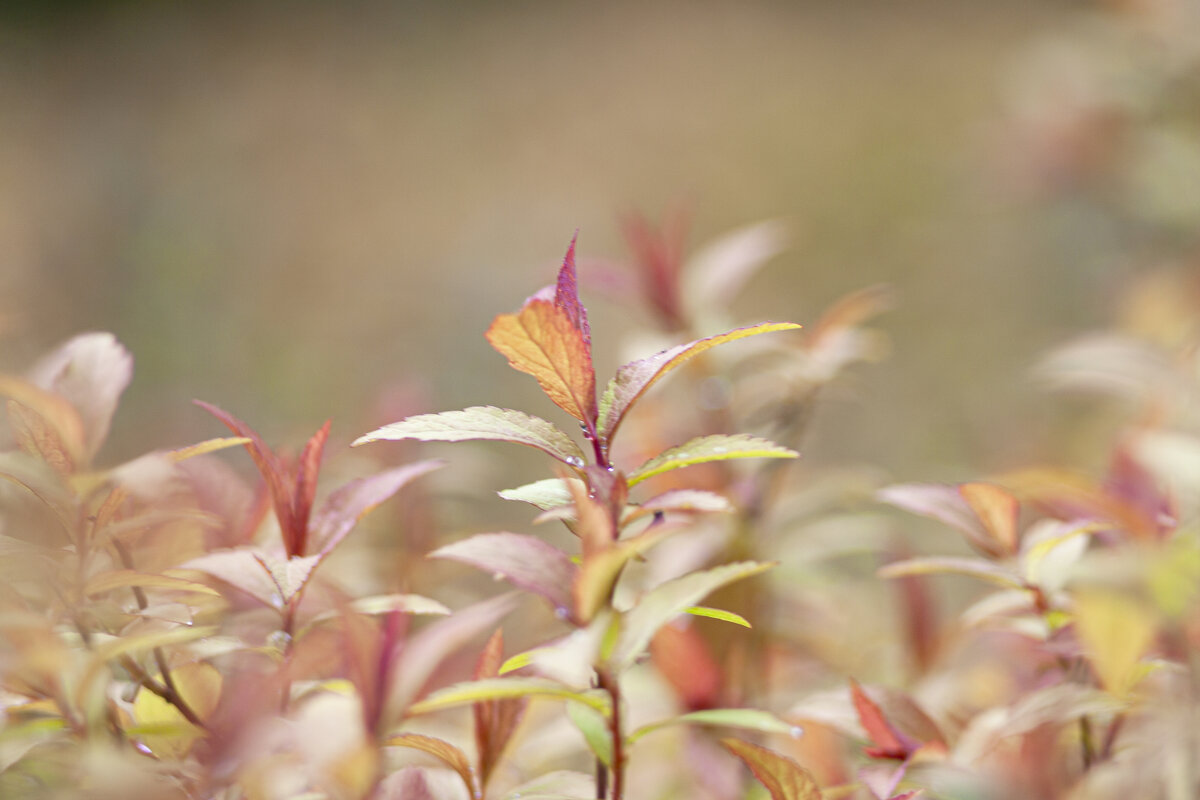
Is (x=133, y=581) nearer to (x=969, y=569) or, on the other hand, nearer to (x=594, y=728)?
(x=594, y=728)

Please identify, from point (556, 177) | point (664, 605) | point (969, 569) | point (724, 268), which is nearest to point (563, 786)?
point (664, 605)

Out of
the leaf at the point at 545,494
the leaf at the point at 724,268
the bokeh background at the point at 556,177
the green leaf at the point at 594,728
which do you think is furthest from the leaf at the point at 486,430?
the bokeh background at the point at 556,177

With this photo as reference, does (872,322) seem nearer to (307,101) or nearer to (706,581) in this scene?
(307,101)

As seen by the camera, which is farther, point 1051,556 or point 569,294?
point 1051,556

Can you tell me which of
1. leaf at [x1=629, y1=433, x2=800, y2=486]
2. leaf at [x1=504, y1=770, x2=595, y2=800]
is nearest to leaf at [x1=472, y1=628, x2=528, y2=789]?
leaf at [x1=504, y1=770, x2=595, y2=800]

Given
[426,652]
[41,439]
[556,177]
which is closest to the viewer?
[426,652]

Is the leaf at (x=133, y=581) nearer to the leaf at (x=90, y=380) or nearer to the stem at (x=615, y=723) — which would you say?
the leaf at (x=90, y=380)
